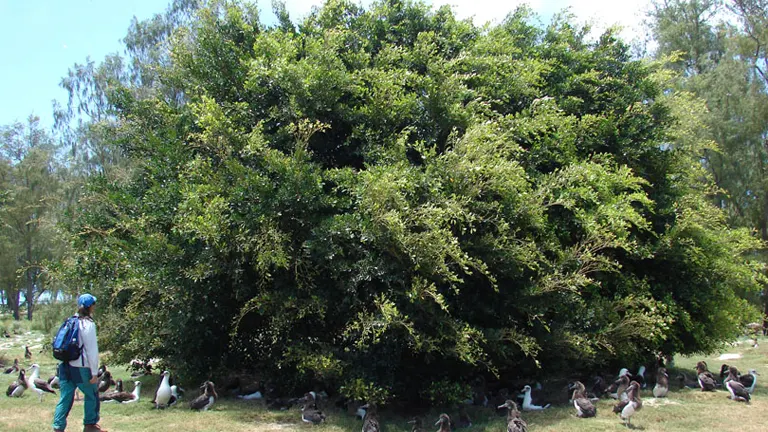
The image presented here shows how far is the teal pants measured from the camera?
6.89 m

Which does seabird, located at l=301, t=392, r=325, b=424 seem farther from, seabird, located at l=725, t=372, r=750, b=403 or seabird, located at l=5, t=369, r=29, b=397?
seabird, located at l=725, t=372, r=750, b=403

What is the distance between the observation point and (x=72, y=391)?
7004mm

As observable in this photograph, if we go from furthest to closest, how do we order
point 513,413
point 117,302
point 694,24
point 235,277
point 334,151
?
1. point 694,24
2. point 117,302
3. point 334,151
4. point 235,277
5. point 513,413

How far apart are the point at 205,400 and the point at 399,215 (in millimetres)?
4785

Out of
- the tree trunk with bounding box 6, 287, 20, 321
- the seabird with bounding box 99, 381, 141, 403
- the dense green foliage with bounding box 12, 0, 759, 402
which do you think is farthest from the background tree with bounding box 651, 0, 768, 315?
the tree trunk with bounding box 6, 287, 20, 321

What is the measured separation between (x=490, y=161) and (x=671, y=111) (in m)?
6.63

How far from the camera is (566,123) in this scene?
12500 millimetres

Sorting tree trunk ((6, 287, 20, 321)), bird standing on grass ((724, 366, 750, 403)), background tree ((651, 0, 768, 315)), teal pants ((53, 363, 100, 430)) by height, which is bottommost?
bird standing on grass ((724, 366, 750, 403))

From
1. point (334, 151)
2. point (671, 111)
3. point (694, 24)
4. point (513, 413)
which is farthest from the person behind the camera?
point (694, 24)

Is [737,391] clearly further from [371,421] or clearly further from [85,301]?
[85,301]

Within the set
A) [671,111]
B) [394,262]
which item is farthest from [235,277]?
[671,111]

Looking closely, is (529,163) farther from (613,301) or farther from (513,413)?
(513,413)

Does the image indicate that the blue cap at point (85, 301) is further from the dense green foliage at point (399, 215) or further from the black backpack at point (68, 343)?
the dense green foliage at point (399, 215)

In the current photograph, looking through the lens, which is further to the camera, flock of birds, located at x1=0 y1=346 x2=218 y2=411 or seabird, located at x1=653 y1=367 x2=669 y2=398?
seabird, located at x1=653 y1=367 x2=669 y2=398
